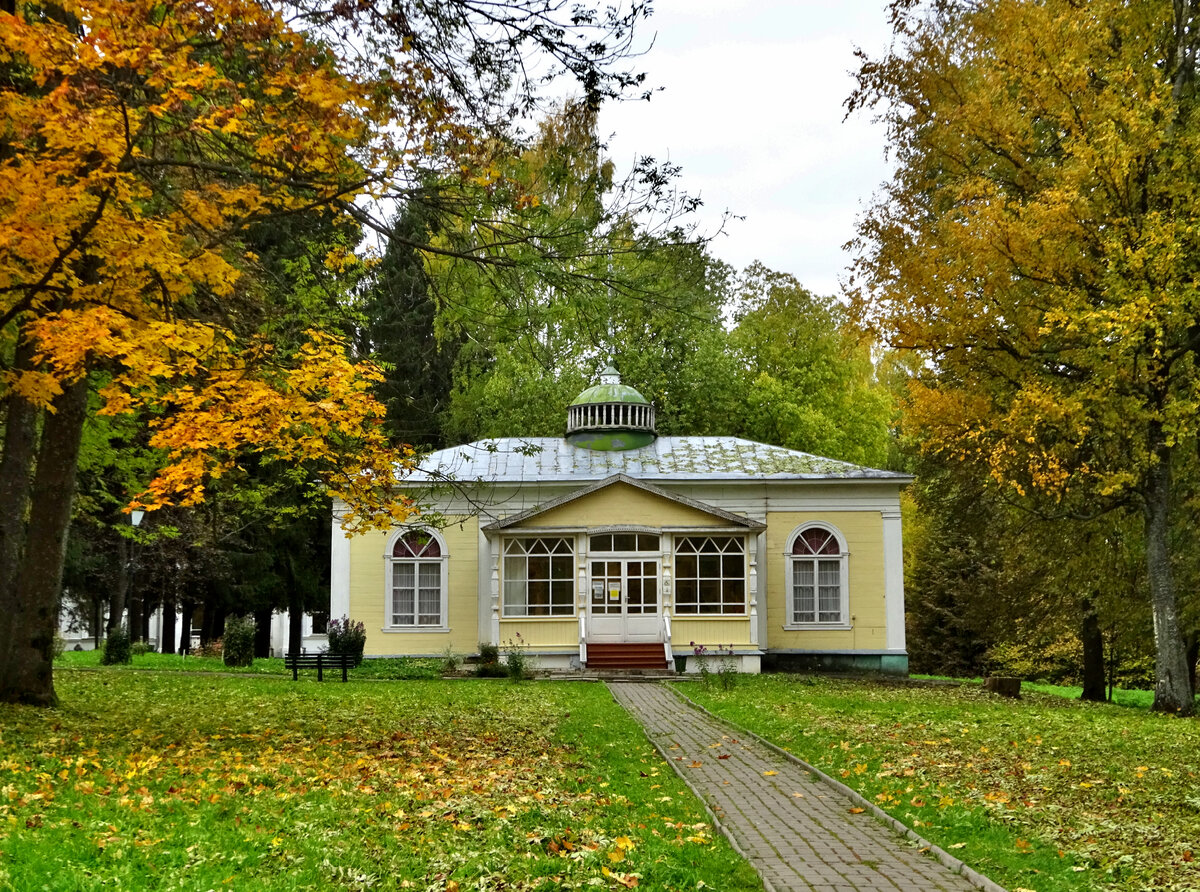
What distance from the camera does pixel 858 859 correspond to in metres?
6.88

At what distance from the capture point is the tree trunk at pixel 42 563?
43.5 ft

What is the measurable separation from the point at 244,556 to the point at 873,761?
27605mm

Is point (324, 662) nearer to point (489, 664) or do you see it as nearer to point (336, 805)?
point (489, 664)

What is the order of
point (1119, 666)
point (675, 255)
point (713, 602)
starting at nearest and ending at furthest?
point (675, 255) → point (713, 602) → point (1119, 666)

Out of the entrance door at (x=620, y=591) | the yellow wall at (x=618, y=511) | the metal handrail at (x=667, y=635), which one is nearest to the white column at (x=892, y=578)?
the yellow wall at (x=618, y=511)

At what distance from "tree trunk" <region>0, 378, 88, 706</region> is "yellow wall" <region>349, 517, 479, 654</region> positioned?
585 inches

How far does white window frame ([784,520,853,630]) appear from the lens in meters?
28.3

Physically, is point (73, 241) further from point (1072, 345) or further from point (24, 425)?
point (1072, 345)

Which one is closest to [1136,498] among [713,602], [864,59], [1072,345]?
[1072,345]

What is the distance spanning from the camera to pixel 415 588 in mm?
28578

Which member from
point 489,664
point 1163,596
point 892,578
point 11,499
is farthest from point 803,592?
point 11,499

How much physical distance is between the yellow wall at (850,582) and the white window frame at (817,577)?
0.24 feet

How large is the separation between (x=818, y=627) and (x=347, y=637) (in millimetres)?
11373

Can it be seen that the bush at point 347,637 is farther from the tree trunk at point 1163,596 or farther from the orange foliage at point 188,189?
the tree trunk at point 1163,596
